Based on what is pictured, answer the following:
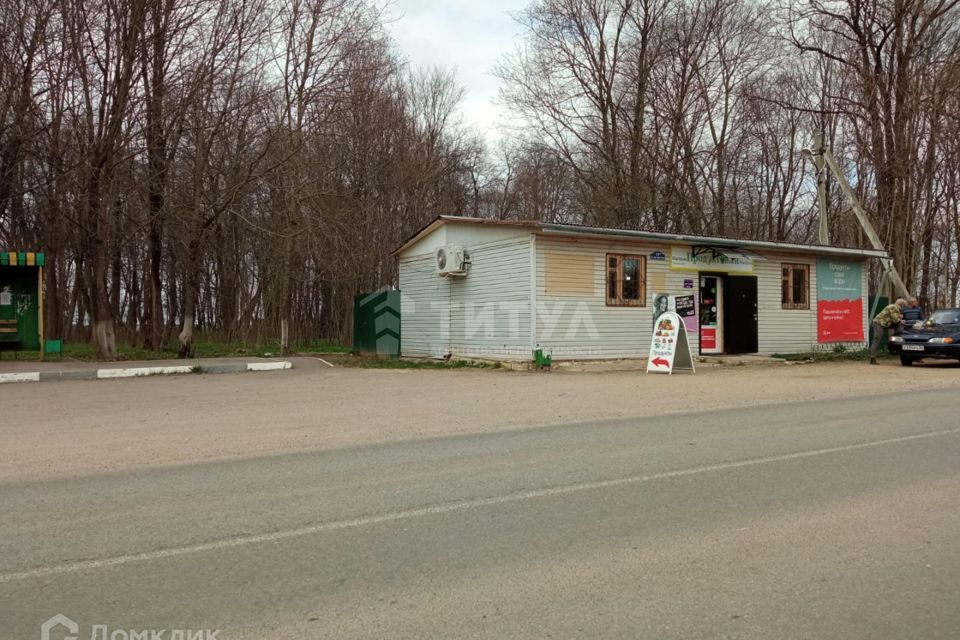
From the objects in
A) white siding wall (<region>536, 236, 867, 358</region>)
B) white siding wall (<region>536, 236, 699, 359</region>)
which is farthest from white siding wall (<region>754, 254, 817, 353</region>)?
white siding wall (<region>536, 236, 699, 359</region>)

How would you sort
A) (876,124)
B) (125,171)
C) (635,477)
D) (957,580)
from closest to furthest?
(957,580), (635,477), (125,171), (876,124)

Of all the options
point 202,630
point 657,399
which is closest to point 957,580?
point 202,630

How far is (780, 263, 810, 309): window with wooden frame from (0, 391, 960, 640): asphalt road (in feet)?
49.5

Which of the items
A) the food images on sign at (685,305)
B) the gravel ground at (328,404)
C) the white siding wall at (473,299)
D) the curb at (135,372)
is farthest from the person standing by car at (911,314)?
the curb at (135,372)

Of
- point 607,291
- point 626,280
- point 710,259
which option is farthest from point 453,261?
point 710,259

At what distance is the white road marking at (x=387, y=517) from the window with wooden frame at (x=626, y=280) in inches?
446

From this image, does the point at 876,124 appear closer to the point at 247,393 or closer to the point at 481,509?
the point at 247,393

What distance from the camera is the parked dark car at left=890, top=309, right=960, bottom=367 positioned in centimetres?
1797

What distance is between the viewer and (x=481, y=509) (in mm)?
5254

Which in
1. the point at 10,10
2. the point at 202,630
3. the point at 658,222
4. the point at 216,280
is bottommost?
the point at 202,630

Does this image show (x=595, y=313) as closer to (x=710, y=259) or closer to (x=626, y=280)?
(x=626, y=280)

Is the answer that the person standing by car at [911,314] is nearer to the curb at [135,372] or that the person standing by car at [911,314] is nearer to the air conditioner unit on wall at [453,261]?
the air conditioner unit on wall at [453,261]

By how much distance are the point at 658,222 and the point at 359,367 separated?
706 inches

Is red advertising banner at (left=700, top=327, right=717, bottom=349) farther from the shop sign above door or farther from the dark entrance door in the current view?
the shop sign above door
